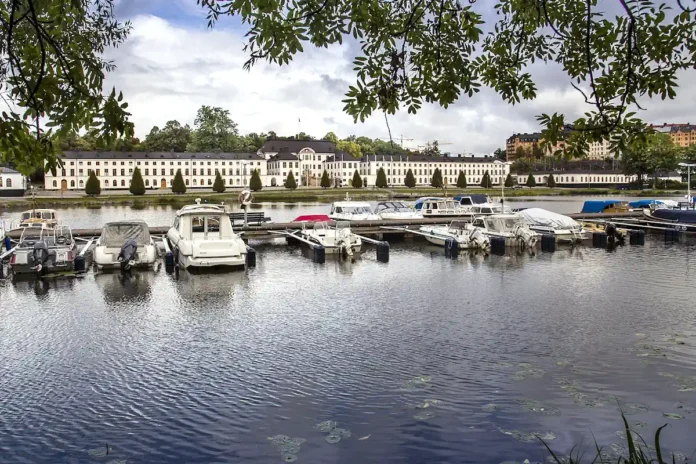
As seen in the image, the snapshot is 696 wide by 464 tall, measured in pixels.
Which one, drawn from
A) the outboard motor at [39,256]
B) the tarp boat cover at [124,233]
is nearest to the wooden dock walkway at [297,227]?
the outboard motor at [39,256]

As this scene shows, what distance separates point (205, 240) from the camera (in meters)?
30.2

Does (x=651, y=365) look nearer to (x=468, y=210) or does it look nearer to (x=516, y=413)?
(x=516, y=413)

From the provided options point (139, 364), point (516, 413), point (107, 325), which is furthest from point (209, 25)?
point (107, 325)

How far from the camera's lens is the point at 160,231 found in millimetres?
43000

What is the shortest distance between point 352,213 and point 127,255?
24.7m

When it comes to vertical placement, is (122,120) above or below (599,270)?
above

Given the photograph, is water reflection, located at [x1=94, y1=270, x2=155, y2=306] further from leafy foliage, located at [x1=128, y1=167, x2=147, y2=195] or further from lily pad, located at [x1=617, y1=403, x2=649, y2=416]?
leafy foliage, located at [x1=128, y1=167, x2=147, y2=195]

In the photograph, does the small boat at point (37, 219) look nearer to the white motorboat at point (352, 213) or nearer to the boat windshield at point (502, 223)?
the white motorboat at point (352, 213)

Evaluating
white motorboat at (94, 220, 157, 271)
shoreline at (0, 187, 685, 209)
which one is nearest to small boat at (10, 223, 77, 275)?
white motorboat at (94, 220, 157, 271)

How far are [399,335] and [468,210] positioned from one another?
3999cm

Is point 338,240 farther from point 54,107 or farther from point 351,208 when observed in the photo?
point 54,107

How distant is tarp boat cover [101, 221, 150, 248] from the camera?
30844 millimetres

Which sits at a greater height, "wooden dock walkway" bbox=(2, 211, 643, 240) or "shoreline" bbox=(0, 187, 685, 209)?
"shoreline" bbox=(0, 187, 685, 209)

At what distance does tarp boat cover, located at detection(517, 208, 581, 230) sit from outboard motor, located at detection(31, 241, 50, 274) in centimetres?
2907
